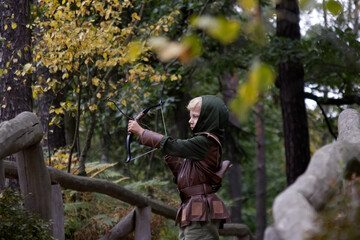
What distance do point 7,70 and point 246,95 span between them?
20.2ft

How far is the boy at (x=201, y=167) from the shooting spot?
5.35 meters

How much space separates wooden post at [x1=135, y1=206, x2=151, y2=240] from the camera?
6805 millimetres

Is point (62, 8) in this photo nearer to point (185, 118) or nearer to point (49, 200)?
point (49, 200)

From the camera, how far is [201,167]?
5.45 metres

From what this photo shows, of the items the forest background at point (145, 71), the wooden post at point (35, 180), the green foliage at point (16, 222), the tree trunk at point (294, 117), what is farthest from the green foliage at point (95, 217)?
the tree trunk at point (294, 117)

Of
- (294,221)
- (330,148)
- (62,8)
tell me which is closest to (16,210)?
(330,148)

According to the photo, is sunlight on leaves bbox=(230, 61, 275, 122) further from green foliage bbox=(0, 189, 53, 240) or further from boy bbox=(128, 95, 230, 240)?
boy bbox=(128, 95, 230, 240)

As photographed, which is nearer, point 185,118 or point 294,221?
point 294,221

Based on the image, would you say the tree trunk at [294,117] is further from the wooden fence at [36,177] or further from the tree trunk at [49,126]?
the wooden fence at [36,177]

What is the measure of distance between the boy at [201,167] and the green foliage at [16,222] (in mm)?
1137

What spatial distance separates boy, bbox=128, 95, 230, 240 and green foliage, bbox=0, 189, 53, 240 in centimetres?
114

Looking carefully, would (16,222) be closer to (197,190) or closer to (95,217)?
(197,190)

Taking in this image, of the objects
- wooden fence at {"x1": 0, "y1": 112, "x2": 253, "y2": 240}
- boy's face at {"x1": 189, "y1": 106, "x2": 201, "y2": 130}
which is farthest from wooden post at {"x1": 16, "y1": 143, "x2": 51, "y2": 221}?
boy's face at {"x1": 189, "y1": 106, "x2": 201, "y2": 130}

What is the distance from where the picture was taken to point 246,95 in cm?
246
